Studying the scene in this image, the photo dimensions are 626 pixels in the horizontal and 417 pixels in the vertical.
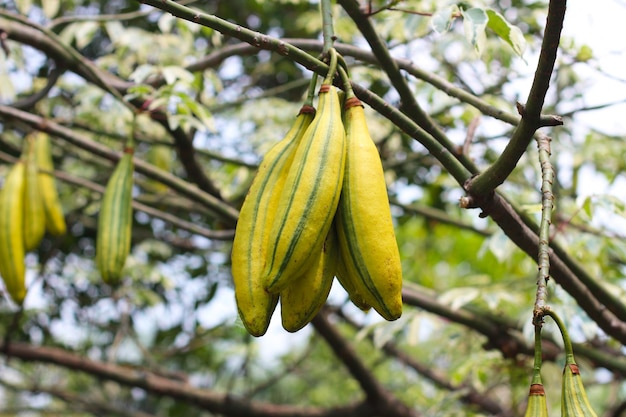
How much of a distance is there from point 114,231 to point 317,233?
127 centimetres

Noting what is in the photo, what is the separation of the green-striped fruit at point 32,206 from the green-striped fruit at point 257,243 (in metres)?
1.88

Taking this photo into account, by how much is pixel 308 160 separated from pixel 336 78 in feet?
0.95

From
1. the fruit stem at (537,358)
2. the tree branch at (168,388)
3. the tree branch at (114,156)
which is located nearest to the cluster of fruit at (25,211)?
the tree branch at (114,156)

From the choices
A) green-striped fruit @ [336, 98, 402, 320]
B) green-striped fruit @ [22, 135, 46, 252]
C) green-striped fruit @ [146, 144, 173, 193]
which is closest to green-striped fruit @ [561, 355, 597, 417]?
green-striped fruit @ [336, 98, 402, 320]

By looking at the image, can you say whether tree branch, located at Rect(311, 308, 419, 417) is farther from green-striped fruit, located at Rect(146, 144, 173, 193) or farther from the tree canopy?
green-striped fruit, located at Rect(146, 144, 173, 193)

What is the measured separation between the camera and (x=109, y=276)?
2.19 meters

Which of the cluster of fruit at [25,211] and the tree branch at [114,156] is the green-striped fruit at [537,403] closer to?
the tree branch at [114,156]

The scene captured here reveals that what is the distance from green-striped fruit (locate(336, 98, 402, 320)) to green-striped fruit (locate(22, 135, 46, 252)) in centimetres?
200

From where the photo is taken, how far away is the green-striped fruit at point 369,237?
1.10 m

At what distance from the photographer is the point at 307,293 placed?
1152 mm

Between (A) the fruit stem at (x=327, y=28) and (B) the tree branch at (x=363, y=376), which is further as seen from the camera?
(B) the tree branch at (x=363, y=376)

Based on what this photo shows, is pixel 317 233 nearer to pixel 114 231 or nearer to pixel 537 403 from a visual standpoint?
pixel 537 403

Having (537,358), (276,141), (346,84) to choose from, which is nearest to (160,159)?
(276,141)

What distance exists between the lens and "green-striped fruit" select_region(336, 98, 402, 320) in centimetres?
110
